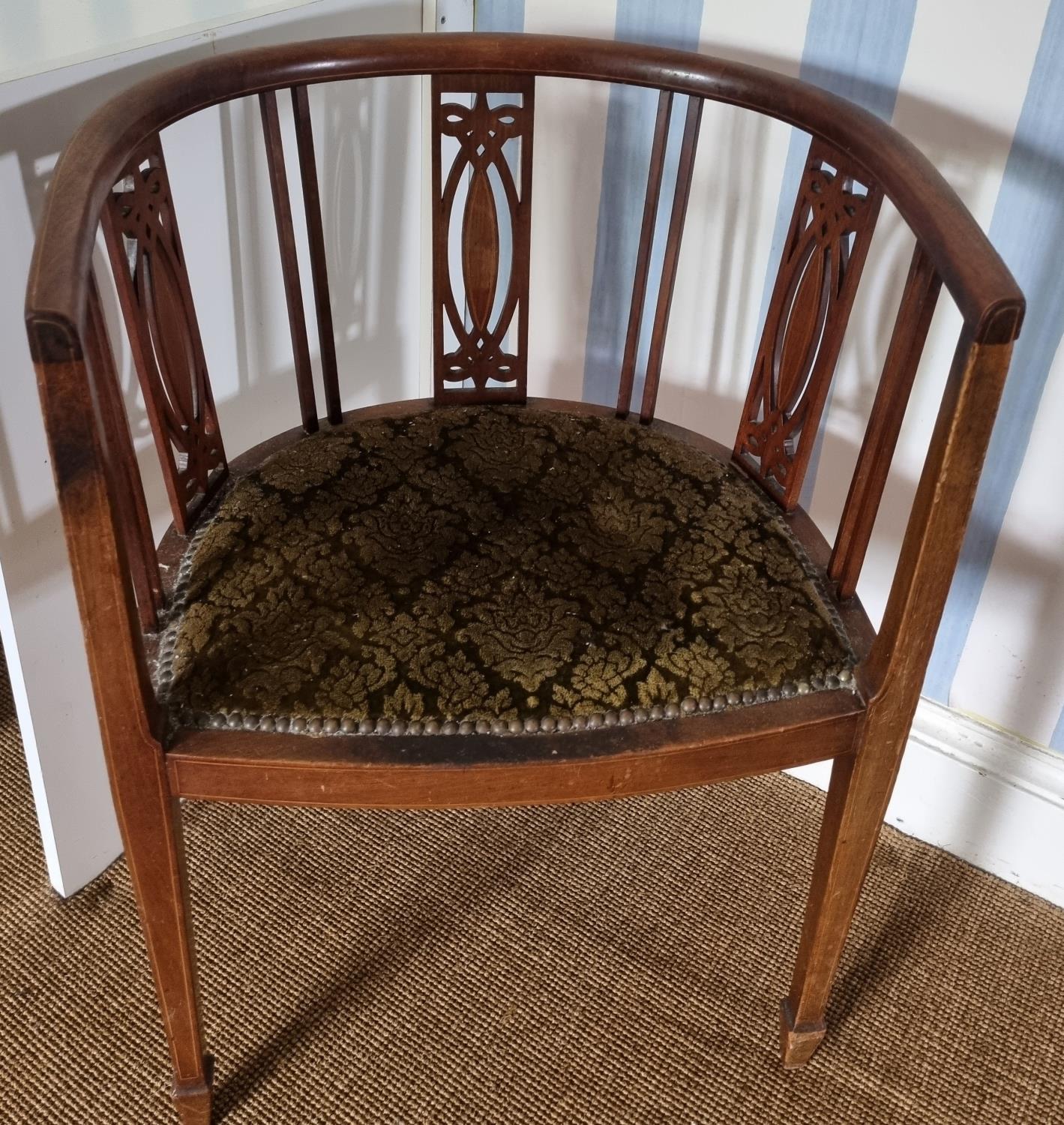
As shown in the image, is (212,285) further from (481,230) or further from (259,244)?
(481,230)

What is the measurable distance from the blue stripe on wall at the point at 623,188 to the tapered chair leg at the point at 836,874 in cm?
65

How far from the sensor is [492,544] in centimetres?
108

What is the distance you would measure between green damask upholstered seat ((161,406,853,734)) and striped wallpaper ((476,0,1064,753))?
266 mm

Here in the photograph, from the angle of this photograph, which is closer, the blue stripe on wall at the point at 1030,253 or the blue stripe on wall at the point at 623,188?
the blue stripe on wall at the point at 1030,253

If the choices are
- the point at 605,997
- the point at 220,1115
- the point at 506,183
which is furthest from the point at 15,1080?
the point at 506,183

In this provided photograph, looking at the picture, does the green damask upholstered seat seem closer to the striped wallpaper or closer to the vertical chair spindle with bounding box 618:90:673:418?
the vertical chair spindle with bounding box 618:90:673:418

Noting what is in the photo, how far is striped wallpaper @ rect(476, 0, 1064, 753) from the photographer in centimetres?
115

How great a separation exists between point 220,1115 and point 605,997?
A: 403 mm

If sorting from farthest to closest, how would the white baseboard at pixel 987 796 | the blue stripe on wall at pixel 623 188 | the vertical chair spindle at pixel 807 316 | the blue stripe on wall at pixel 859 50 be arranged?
the white baseboard at pixel 987 796 → the blue stripe on wall at pixel 623 188 → the blue stripe on wall at pixel 859 50 → the vertical chair spindle at pixel 807 316

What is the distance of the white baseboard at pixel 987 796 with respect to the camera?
143 cm

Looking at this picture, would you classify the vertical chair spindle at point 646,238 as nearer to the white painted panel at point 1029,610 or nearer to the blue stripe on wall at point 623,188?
the blue stripe on wall at point 623,188

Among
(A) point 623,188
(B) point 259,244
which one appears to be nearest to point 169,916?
(B) point 259,244

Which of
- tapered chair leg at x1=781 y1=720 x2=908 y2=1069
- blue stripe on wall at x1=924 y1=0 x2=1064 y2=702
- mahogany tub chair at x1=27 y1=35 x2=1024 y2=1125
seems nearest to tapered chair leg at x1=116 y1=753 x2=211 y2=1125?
mahogany tub chair at x1=27 y1=35 x2=1024 y2=1125

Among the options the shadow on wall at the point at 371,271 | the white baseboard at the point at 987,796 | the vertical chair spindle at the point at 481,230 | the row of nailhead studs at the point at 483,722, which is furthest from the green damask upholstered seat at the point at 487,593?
the white baseboard at the point at 987,796
